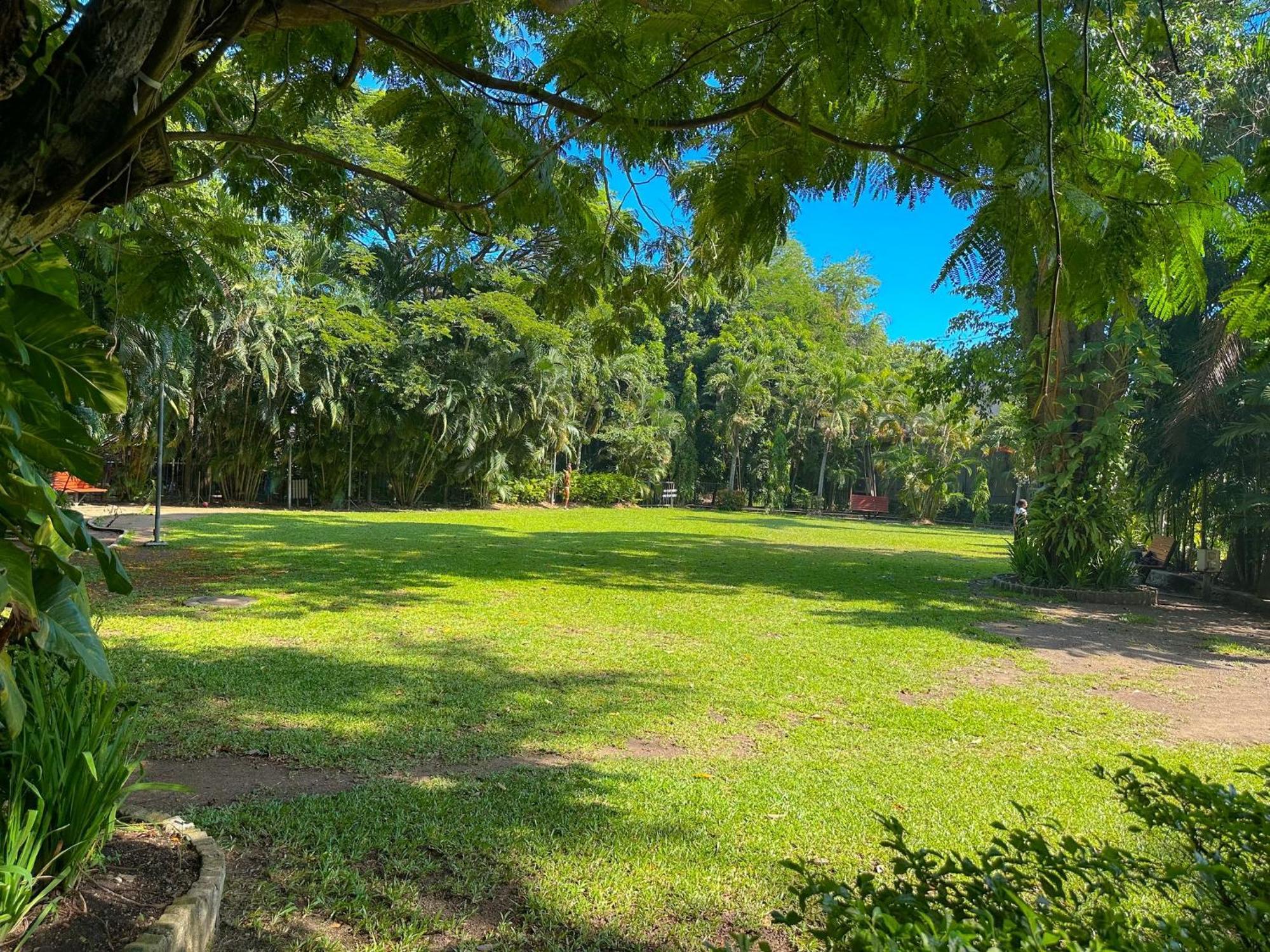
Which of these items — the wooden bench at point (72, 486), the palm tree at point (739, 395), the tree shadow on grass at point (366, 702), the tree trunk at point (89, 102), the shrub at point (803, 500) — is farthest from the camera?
the shrub at point (803, 500)

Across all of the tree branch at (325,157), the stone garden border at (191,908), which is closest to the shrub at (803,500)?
the tree branch at (325,157)

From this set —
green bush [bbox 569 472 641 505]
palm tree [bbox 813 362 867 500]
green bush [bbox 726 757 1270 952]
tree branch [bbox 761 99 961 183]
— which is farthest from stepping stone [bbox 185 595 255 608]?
palm tree [bbox 813 362 867 500]

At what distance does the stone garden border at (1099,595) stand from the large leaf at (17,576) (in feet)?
35.8

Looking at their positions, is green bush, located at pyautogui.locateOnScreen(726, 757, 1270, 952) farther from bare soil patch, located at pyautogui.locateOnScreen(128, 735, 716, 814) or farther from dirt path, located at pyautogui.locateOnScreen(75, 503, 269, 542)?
dirt path, located at pyautogui.locateOnScreen(75, 503, 269, 542)

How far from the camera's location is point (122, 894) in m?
2.05

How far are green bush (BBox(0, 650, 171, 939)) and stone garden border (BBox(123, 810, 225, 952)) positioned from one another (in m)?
0.23

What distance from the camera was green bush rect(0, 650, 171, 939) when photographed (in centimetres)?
180

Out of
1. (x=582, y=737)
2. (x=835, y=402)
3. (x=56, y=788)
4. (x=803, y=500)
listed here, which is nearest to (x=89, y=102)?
(x=56, y=788)

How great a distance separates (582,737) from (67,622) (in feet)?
8.54

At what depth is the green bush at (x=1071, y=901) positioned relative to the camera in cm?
107

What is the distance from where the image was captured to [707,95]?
301 centimetres

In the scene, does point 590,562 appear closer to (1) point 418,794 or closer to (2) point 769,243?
(1) point 418,794

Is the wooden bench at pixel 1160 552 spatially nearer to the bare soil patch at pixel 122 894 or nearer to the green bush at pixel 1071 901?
the green bush at pixel 1071 901

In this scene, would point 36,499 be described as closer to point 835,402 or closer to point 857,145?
point 857,145
